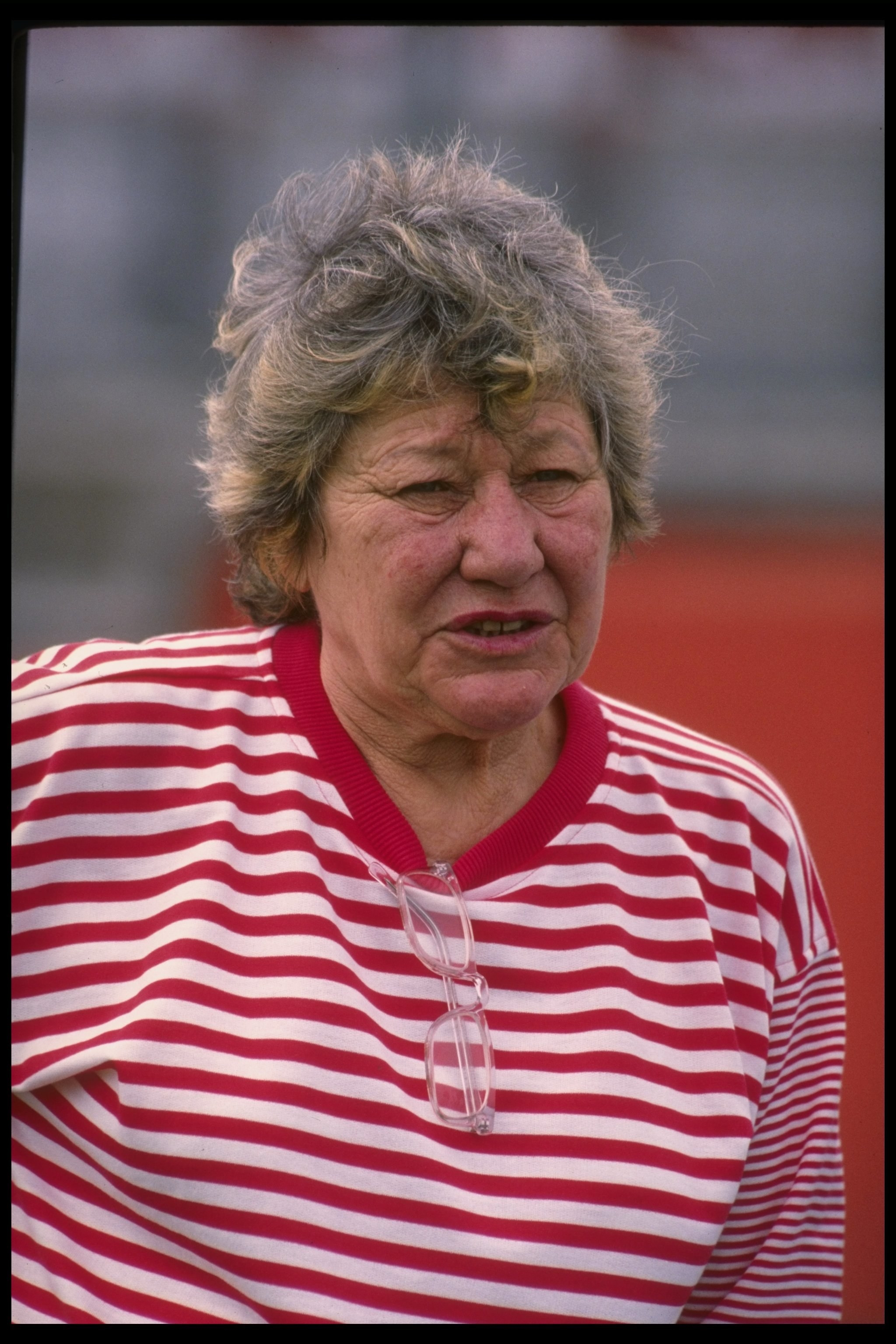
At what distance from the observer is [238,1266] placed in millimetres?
1183

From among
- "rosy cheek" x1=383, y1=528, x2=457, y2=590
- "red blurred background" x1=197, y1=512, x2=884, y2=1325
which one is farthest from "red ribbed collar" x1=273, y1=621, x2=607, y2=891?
"red blurred background" x1=197, y1=512, x2=884, y2=1325

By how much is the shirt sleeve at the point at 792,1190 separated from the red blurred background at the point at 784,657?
0.64 feet

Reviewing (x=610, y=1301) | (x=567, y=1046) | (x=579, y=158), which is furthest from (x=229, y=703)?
(x=579, y=158)

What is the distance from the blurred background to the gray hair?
123 mm

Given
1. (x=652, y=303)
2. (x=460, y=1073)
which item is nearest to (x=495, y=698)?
(x=460, y=1073)

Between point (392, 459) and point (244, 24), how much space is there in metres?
0.47

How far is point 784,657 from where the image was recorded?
2.08m

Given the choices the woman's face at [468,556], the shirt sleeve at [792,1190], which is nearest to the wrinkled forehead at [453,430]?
the woman's face at [468,556]

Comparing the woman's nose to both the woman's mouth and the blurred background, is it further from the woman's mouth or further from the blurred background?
the blurred background

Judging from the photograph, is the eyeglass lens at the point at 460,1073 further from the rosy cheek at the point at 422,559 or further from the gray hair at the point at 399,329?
the gray hair at the point at 399,329

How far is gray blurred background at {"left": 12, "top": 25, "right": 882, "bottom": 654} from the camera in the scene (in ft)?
4.61

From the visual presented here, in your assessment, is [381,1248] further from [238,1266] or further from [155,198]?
[155,198]

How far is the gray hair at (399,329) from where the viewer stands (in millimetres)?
1259

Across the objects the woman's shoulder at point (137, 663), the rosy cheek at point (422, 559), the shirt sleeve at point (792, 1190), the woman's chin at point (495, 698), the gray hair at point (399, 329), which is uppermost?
the gray hair at point (399, 329)
